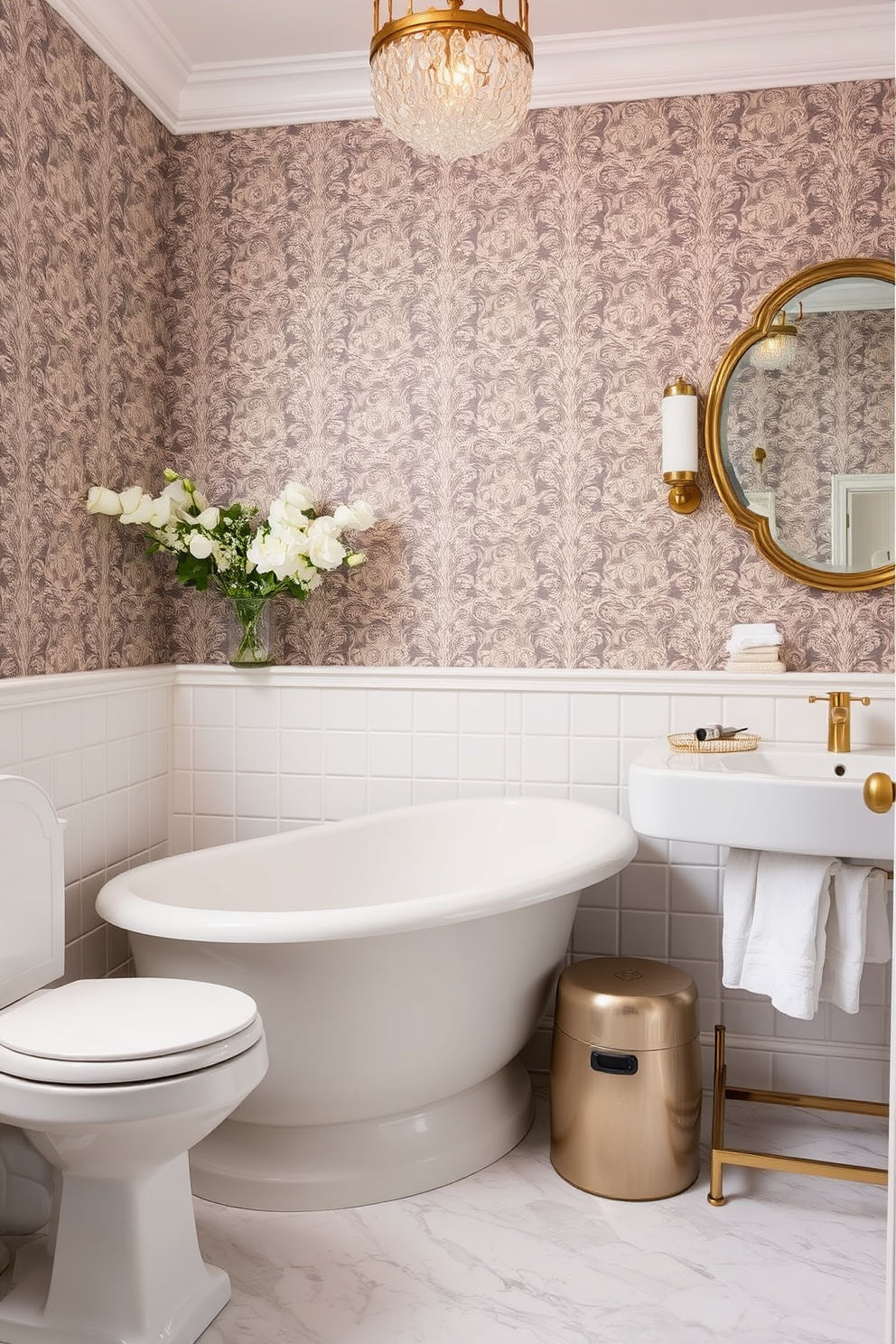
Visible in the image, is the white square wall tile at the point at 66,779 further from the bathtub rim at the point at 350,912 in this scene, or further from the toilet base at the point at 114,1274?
the toilet base at the point at 114,1274

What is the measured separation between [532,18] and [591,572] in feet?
4.62

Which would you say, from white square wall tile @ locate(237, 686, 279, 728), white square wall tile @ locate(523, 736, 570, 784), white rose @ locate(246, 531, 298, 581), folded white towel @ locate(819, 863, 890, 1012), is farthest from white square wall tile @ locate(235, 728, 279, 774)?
folded white towel @ locate(819, 863, 890, 1012)

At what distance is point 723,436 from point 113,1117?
2115mm

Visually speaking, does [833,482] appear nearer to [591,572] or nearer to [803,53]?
[591,572]

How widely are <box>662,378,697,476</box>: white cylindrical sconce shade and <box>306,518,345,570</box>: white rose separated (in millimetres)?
876

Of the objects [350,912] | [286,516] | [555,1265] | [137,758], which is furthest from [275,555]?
[555,1265]

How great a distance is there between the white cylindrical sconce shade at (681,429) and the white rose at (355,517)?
2.60ft

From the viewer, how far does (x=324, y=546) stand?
108 inches

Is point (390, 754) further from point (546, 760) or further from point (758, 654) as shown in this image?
point (758, 654)

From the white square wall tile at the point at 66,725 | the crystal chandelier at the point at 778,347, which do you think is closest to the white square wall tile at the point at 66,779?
the white square wall tile at the point at 66,725

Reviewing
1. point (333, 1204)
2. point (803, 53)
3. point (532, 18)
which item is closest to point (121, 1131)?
point (333, 1204)

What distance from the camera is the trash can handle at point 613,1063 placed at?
2.20 m

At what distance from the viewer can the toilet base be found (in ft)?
5.57

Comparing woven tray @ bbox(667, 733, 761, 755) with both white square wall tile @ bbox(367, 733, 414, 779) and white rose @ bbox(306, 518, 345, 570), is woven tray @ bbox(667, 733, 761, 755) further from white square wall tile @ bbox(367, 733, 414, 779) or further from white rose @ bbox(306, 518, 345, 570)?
white rose @ bbox(306, 518, 345, 570)
